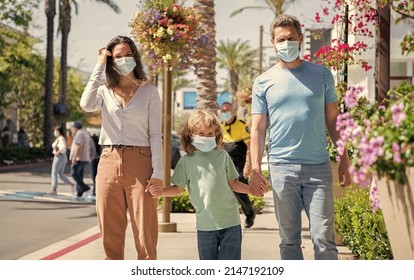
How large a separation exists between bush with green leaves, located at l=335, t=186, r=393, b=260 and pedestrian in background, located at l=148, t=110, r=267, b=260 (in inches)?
70.4

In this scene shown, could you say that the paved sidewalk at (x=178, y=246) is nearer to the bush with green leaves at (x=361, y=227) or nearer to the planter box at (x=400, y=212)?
the bush with green leaves at (x=361, y=227)

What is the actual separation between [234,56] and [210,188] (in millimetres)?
76225

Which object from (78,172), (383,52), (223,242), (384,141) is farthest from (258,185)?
(78,172)

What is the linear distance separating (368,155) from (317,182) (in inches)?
70.2

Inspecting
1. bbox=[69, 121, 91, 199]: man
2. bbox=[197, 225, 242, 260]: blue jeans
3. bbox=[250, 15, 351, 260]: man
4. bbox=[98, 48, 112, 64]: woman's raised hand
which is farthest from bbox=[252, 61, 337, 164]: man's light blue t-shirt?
bbox=[69, 121, 91, 199]: man

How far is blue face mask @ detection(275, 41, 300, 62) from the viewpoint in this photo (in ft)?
20.5

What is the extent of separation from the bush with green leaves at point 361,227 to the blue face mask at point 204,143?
1.93 meters

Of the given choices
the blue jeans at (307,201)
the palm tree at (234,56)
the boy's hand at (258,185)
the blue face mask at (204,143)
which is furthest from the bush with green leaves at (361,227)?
the palm tree at (234,56)

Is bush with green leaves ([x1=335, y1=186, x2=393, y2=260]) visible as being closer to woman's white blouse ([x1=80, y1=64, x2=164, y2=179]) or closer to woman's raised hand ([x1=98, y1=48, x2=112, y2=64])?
woman's white blouse ([x1=80, y1=64, x2=164, y2=179])

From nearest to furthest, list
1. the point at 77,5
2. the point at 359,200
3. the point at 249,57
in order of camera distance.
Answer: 1. the point at 359,200
2. the point at 77,5
3. the point at 249,57

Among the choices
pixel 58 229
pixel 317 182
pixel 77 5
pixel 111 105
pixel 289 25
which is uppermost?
pixel 77 5

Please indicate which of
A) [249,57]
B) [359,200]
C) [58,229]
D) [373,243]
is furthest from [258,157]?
[249,57]
